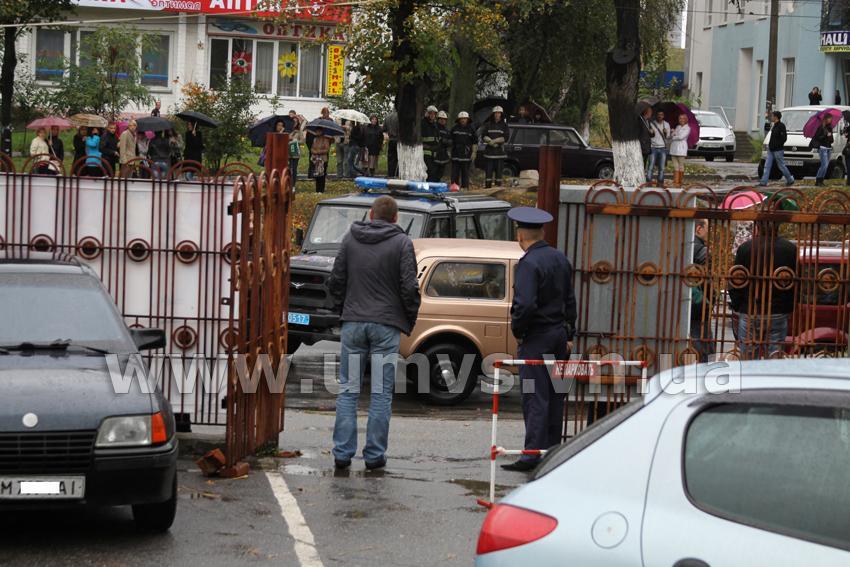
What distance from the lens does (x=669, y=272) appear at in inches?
385

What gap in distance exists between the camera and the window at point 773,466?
13.3ft

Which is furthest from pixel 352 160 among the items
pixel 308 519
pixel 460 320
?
pixel 308 519

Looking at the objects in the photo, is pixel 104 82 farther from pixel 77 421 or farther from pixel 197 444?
pixel 77 421

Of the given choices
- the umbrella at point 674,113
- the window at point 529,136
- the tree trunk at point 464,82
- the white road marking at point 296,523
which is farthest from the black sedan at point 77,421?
the tree trunk at point 464,82

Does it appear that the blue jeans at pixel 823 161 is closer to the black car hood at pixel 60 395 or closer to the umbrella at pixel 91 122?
the umbrella at pixel 91 122

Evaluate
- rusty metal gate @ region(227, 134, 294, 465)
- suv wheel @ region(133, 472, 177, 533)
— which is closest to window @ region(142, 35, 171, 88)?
rusty metal gate @ region(227, 134, 294, 465)

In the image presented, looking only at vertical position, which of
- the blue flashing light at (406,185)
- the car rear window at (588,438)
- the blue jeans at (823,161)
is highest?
the blue jeans at (823,161)

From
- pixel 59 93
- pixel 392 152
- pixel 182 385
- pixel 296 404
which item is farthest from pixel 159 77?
pixel 182 385

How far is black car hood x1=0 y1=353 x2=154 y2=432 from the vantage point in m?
6.86

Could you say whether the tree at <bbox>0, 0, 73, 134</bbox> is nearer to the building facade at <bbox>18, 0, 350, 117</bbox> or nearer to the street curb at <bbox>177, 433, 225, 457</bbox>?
the building facade at <bbox>18, 0, 350, 117</bbox>

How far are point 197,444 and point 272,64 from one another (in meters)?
44.1

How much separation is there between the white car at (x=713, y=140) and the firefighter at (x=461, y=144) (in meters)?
16.2

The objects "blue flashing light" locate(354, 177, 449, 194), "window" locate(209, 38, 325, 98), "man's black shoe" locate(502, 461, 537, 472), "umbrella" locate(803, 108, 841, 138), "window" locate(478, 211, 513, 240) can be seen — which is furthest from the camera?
"window" locate(209, 38, 325, 98)

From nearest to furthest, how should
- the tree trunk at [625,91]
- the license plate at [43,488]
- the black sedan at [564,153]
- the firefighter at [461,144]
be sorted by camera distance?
the license plate at [43,488]
the firefighter at [461,144]
the tree trunk at [625,91]
the black sedan at [564,153]
